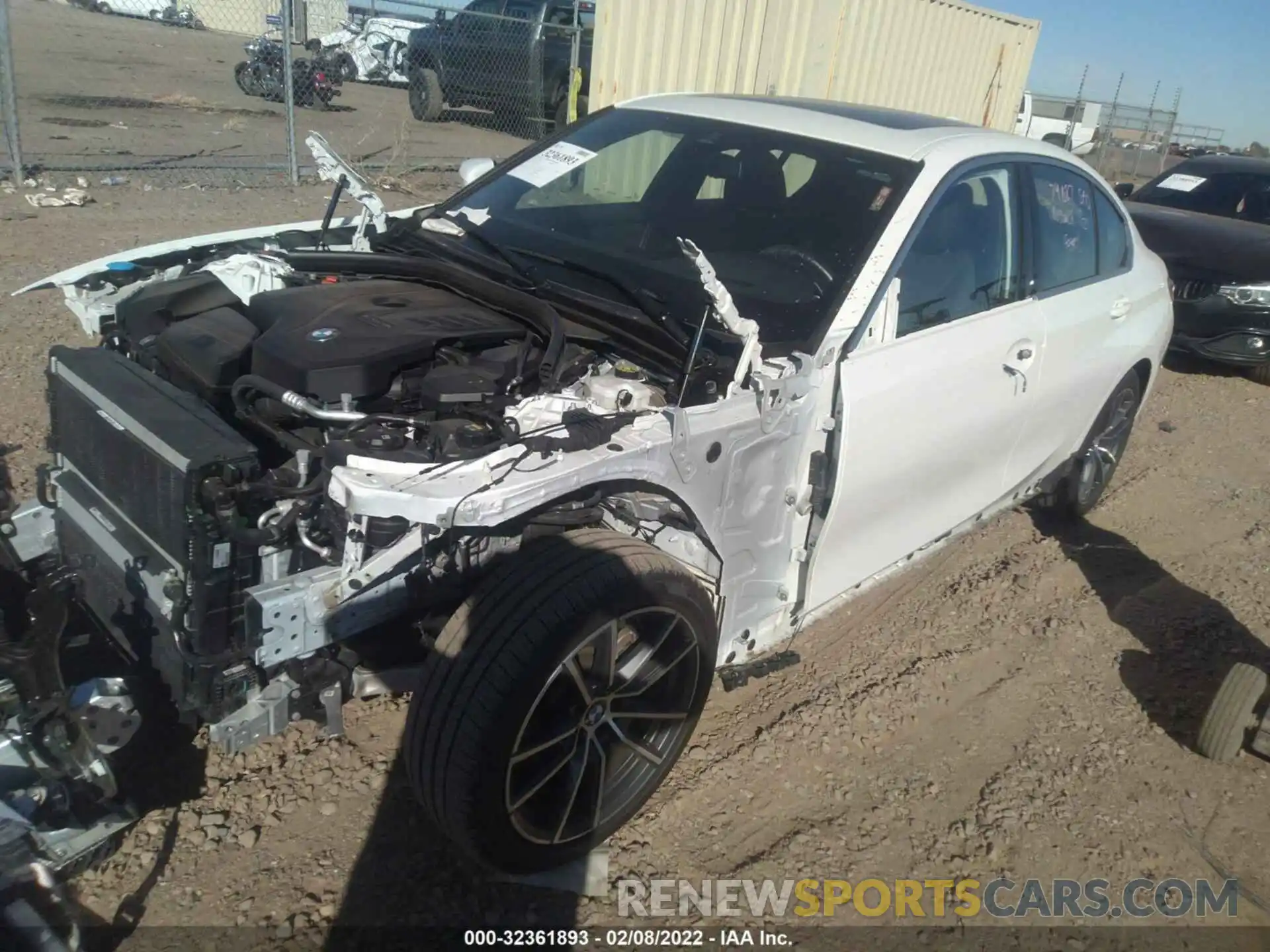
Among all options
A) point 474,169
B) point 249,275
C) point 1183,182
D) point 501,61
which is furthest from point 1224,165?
point 501,61

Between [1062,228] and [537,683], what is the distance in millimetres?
3002

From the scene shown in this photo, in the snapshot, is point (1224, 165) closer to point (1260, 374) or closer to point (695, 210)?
point (1260, 374)

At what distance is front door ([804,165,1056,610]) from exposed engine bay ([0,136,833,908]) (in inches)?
6.5

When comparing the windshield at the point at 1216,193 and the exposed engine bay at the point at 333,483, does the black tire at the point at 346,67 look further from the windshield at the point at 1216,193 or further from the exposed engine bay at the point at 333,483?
the exposed engine bay at the point at 333,483

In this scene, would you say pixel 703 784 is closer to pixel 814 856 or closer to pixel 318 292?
pixel 814 856

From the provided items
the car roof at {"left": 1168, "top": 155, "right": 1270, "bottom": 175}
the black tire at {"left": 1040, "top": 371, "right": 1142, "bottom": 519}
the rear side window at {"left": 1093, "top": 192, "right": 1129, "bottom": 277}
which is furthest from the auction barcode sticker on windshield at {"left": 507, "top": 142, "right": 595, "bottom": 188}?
the car roof at {"left": 1168, "top": 155, "right": 1270, "bottom": 175}

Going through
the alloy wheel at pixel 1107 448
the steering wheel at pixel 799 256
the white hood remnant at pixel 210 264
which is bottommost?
the alloy wheel at pixel 1107 448

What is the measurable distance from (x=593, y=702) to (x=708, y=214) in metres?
1.86

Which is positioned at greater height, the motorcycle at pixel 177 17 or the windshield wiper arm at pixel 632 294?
the windshield wiper arm at pixel 632 294

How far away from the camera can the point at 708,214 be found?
347cm

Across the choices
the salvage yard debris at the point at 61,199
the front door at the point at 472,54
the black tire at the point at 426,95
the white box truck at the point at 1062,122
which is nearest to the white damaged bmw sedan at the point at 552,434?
the salvage yard debris at the point at 61,199

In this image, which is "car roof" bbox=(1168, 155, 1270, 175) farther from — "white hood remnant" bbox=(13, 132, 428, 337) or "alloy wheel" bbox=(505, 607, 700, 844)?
"alloy wheel" bbox=(505, 607, 700, 844)

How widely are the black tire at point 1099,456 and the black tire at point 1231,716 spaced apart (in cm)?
145

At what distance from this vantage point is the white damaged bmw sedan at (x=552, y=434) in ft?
7.30
